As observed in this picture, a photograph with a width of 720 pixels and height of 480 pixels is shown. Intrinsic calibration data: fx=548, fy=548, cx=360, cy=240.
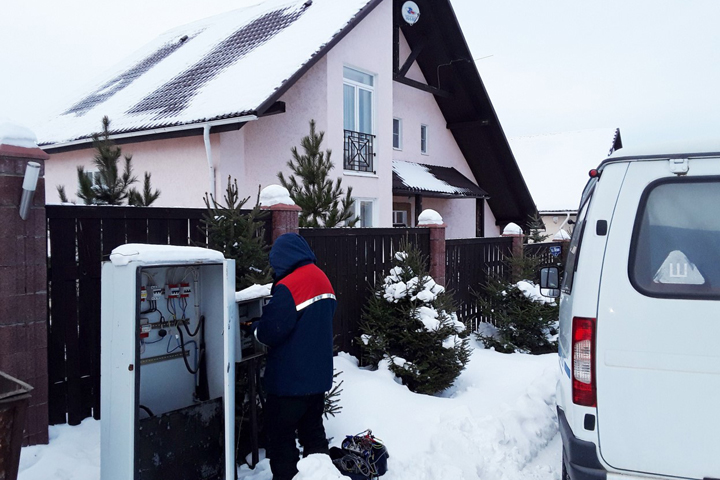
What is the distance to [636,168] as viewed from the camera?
2943 mm

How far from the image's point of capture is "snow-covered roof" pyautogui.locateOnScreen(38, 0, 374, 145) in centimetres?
1005

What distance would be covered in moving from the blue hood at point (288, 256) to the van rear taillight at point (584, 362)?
1798 mm

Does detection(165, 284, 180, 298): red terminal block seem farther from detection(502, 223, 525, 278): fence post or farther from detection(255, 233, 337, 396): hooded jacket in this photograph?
detection(502, 223, 525, 278): fence post

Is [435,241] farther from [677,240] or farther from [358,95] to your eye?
[677,240]

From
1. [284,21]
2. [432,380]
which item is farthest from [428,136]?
[432,380]

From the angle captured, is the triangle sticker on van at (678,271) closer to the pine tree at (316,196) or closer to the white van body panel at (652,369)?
the white van body panel at (652,369)

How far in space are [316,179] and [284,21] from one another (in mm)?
6800

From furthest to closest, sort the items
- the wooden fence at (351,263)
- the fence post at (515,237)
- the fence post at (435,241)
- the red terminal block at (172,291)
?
the fence post at (515,237)
the fence post at (435,241)
the wooden fence at (351,263)
the red terminal block at (172,291)

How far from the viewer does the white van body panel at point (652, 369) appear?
2.67 m

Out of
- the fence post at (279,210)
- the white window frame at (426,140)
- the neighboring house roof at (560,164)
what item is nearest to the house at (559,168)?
the neighboring house roof at (560,164)

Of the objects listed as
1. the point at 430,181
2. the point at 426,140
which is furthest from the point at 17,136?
the point at 426,140

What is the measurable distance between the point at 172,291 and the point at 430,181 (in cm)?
1129

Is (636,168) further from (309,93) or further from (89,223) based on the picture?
(309,93)

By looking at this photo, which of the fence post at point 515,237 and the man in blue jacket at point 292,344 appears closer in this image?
the man in blue jacket at point 292,344
